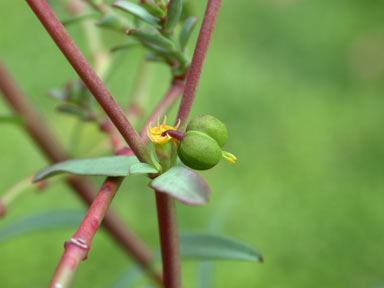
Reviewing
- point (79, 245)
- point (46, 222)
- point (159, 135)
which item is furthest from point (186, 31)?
point (46, 222)

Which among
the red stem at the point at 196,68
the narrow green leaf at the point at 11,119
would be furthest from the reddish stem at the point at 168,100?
the narrow green leaf at the point at 11,119

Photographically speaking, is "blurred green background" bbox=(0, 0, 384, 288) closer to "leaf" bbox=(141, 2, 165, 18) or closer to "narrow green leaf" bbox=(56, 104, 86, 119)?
"narrow green leaf" bbox=(56, 104, 86, 119)

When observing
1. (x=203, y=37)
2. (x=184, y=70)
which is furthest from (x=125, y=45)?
(x=203, y=37)

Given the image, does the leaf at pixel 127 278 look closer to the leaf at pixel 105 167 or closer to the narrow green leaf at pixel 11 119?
the narrow green leaf at pixel 11 119

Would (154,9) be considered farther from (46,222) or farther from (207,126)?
(46,222)

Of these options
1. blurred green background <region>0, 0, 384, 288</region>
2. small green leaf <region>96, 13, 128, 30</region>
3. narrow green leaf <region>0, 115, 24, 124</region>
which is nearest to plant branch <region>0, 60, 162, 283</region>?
narrow green leaf <region>0, 115, 24, 124</region>
